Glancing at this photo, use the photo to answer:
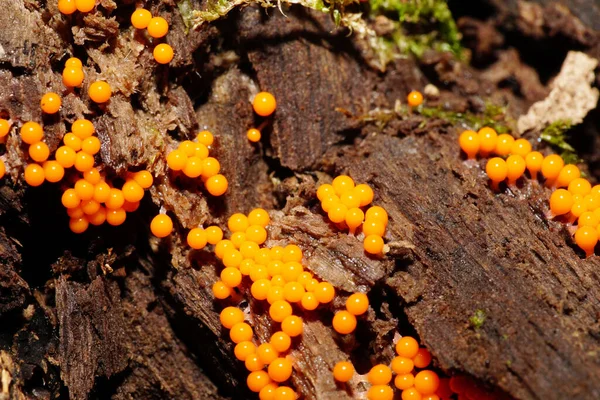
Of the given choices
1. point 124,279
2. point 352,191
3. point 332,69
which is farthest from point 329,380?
point 332,69

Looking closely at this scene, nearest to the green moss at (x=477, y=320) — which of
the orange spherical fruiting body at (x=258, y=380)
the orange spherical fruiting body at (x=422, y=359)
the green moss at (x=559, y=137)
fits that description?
the orange spherical fruiting body at (x=422, y=359)

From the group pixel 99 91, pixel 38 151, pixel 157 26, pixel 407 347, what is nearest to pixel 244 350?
pixel 407 347

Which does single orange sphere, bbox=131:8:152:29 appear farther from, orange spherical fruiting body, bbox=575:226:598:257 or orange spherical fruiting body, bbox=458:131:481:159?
orange spherical fruiting body, bbox=575:226:598:257

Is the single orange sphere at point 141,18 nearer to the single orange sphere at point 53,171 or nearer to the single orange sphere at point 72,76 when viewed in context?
the single orange sphere at point 72,76

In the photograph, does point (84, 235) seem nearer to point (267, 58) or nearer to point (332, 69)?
point (267, 58)

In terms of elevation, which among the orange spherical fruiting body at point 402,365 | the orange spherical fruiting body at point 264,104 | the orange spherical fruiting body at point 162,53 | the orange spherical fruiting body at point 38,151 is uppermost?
the orange spherical fruiting body at point 162,53

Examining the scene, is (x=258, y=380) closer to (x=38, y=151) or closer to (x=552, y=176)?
(x=38, y=151)
